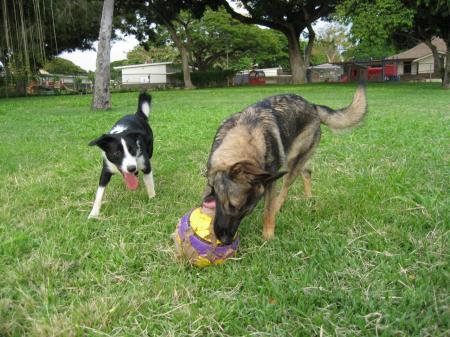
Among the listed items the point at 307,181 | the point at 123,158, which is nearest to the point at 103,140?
the point at 123,158

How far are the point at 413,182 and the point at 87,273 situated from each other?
12.0 feet

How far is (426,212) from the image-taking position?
3.83 meters

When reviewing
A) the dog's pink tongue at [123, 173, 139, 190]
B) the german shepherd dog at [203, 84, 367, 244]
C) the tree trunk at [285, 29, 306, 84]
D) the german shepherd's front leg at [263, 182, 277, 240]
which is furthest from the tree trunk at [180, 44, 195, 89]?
the german shepherd's front leg at [263, 182, 277, 240]

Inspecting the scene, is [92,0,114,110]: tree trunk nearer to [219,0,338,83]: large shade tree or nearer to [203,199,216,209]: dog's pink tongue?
[203,199,216,209]: dog's pink tongue

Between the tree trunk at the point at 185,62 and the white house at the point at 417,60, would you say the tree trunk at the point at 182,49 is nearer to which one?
the tree trunk at the point at 185,62

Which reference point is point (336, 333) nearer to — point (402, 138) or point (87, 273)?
point (87, 273)

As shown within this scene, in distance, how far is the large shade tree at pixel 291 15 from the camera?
35.2m

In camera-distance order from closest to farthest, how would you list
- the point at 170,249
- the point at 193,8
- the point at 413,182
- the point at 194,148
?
the point at 170,249 → the point at 413,182 → the point at 194,148 → the point at 193,8

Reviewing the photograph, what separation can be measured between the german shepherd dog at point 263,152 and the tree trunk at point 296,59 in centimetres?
3406

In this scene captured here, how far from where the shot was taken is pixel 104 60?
16000mm

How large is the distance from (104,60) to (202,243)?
14.4 metres

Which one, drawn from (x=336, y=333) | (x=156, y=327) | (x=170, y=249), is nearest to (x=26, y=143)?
(x=170, y=249)

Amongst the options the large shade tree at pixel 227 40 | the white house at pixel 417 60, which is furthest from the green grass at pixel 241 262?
the white house at pixel 417 60

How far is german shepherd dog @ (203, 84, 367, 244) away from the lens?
3.05m
